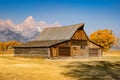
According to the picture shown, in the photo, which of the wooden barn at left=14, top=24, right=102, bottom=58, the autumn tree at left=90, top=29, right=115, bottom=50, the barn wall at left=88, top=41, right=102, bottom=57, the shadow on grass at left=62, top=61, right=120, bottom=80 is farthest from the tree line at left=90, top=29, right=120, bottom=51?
the shadow on grass at left=62, top=61, right=120, bottom=80

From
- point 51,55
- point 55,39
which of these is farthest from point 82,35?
point 51,55

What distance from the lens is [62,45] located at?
184 ft

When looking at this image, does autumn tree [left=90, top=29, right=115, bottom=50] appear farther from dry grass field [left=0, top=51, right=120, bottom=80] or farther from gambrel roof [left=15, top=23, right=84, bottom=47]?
dry grass field [left=0, top=51, right=120, bottom=80]

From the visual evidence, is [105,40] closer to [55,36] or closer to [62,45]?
[55,36]

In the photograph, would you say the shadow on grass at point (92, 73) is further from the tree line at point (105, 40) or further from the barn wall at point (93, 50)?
the tree line at point (105, 40)

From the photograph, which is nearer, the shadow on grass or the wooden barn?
the shadow on grass

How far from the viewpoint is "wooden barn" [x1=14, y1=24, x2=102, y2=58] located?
55.0 m

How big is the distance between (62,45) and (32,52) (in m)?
8.08

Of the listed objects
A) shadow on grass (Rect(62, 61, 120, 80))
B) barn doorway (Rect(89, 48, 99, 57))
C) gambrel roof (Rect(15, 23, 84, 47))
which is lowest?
shadow on grass (Rect(62, 61, 120, 80))

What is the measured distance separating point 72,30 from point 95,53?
11.0m

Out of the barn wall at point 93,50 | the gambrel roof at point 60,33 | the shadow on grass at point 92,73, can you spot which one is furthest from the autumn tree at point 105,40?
the shadow on grass at point 92,73

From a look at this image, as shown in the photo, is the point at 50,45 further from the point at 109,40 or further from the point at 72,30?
the point at 109,40

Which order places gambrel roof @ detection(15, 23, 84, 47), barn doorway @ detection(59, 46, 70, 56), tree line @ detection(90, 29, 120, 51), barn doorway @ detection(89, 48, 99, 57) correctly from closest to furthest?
barn doorway @ detection(59, 46, 70, 56) < gambrel roof @ detection(15, 23, 84, 47) < barn doorway @ detection(89, 48, 99, 57) < tree line @ detection(90, 29, 120, 51)

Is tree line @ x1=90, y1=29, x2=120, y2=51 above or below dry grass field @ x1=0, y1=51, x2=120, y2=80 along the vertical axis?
above
